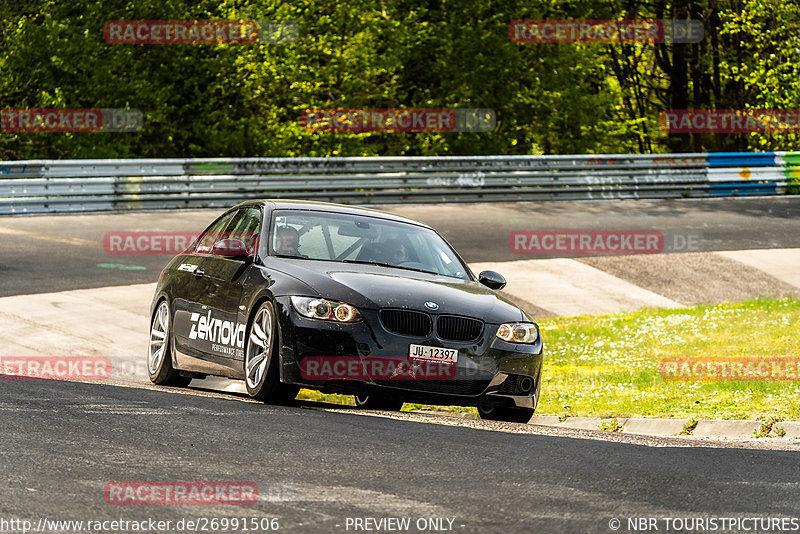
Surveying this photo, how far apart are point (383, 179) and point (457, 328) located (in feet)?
62.2

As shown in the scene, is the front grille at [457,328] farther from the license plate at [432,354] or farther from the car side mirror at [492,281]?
the car side mirror at [492,281]

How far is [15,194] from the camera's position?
23.8m

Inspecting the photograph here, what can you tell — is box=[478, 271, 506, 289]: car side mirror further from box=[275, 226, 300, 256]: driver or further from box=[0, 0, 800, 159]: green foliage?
box=[0, 0, 800, 159]: green foliage

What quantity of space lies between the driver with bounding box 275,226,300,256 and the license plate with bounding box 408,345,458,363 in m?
1.55

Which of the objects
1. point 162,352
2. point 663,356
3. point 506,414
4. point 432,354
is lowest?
point 663,356

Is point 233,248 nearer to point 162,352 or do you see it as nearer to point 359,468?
point 162,352

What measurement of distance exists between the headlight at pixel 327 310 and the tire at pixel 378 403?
652 millimetres

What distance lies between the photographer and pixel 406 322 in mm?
8852

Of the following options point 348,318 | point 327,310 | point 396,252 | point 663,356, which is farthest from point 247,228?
point 663,356

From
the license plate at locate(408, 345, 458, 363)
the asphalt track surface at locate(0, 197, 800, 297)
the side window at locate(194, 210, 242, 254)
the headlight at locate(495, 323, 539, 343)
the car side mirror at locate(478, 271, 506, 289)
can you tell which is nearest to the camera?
the license plate at locate(408, 345, 458, 363)

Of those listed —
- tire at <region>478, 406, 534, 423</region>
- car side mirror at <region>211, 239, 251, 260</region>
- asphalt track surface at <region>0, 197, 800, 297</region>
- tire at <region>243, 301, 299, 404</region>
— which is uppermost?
car side mirror at <region>211, 239, 251, 260</region>

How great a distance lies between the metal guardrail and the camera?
2433cm

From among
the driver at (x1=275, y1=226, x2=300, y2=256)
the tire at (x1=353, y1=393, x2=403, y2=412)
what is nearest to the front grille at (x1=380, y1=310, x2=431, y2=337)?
the tire at (x1=353, y1=393, x2=403, y2=412)

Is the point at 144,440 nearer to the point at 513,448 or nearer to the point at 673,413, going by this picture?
the point at 513,448
